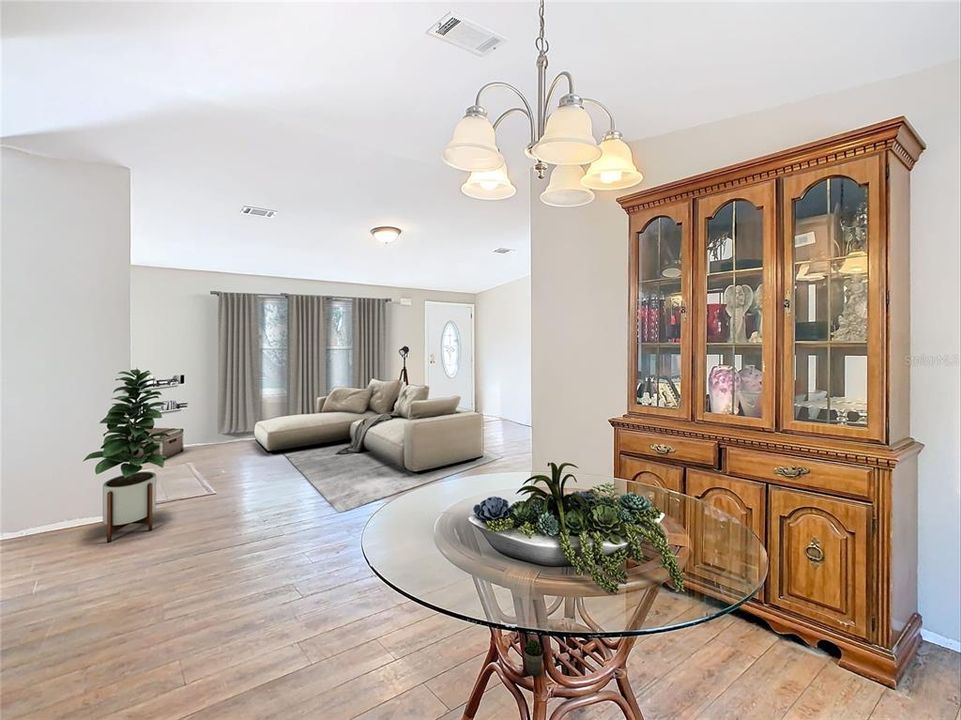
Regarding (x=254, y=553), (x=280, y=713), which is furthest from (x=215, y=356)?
(x=280, y=713)

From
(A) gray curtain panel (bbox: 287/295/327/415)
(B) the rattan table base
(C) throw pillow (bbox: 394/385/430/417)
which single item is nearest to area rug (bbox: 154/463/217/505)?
(A) gray curtain panel (bbox: 287/295/327/415)

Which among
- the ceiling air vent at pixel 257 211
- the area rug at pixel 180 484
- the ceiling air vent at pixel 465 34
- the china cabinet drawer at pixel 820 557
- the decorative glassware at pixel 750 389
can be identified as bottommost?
the area rug at pixel 180 484

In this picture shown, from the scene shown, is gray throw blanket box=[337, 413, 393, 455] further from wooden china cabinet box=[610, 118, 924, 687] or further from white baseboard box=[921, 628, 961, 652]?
white baseboard box=[921, 628, 961, 652]

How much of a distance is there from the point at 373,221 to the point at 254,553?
10.6 feet

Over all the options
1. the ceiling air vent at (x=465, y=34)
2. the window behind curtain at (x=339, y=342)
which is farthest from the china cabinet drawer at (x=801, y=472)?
the window behind curtain at (x=339, y=342)

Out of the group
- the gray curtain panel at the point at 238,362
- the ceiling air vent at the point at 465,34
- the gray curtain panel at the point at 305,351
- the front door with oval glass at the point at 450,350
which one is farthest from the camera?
the front door with oval glass at the point at 450,350

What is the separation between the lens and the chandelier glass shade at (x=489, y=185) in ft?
5.60

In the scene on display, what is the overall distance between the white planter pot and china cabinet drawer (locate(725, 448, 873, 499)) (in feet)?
11.7

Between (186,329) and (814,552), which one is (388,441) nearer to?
(186,329)

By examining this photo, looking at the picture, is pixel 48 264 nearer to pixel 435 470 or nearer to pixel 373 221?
pixel 373 221

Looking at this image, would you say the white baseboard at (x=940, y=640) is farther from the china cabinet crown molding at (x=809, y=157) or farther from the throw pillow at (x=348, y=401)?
the throw pillow at (x=348, y=401)

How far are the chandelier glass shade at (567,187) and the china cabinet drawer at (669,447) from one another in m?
1.20

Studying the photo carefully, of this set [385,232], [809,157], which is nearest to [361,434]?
[385,232]

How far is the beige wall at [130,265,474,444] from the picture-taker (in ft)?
18.9
